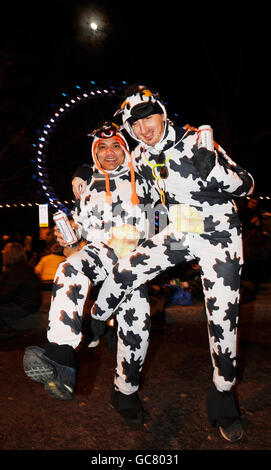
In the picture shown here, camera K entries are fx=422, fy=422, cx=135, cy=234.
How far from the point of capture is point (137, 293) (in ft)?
11.2

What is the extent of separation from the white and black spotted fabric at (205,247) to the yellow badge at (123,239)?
0.38 m

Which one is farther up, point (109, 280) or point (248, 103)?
point (248, 103)

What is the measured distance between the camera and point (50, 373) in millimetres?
2480

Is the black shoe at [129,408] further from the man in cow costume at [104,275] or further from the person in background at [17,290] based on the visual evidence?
the person in background at [17,290]

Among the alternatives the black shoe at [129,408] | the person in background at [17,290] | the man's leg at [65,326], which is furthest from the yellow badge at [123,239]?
the person in background at [17,290]

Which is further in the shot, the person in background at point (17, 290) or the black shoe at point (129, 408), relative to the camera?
the person in background at point (17, 290)

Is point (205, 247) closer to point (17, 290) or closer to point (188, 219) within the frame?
point (188, 219)

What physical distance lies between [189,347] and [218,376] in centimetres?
230

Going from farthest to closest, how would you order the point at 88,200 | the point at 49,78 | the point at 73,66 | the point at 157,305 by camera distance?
the point at 49,78 → the point at 73,66 → the point at 157,305 → the point at 88,200

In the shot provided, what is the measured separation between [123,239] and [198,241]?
74 cm

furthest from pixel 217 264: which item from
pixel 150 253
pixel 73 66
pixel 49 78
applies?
pixel 49 78

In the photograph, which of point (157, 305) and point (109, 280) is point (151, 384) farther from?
point (157, 305)

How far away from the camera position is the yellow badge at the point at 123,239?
345cm

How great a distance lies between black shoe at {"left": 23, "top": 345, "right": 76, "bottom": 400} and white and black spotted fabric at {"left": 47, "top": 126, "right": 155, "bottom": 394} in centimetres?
23
